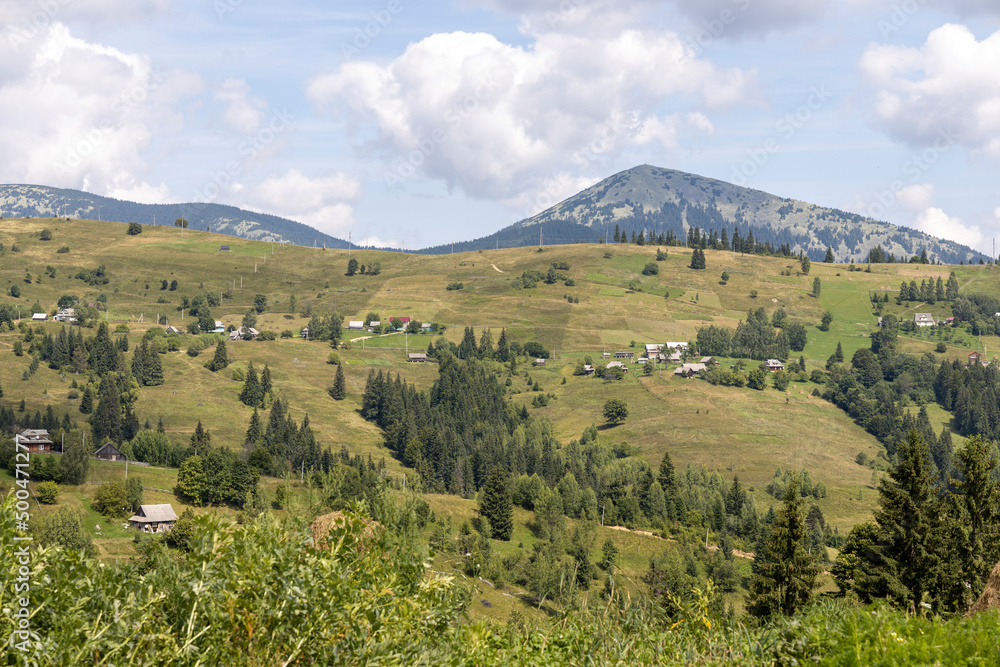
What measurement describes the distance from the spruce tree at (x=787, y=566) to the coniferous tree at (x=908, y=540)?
4.71 m

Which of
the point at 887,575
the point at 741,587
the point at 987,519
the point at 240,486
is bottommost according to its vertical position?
the point at 741,587

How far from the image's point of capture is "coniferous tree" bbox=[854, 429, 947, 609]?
52938 mm

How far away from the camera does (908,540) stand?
54.4m

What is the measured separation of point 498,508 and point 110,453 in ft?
322

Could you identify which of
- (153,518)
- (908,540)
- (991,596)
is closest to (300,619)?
(991,596)

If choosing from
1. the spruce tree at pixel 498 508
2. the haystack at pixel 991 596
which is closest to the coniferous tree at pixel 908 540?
the haystack at pixel 991 596

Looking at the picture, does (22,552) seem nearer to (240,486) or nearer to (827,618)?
(827,618)

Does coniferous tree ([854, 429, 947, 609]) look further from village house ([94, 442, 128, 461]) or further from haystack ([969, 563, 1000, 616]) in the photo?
village house ([94, 442, 128, 461])

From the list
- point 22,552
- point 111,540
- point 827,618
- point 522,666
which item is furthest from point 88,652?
point 111,540

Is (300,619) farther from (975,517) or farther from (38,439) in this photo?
(38,439)

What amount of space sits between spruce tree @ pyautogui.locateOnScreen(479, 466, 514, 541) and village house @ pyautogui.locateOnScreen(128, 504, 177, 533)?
60.9 meters

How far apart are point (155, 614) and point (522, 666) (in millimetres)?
6577

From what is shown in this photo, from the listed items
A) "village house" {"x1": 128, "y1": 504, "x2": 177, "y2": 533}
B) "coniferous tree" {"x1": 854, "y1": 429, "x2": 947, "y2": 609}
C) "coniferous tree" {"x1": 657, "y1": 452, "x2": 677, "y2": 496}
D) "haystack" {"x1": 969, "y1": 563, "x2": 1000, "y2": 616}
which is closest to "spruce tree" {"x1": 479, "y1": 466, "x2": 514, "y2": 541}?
"coniferous tree" {"x1": 657, "y1": 452, "x2": 677, "y2": 496}

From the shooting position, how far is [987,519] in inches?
2147
